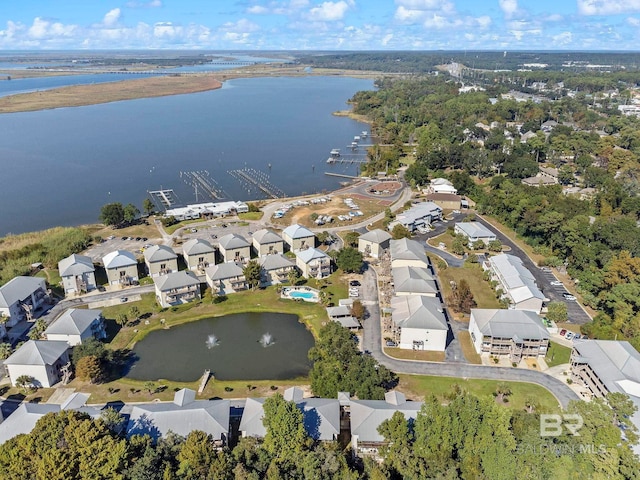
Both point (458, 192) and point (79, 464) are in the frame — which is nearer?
point (79, 464)

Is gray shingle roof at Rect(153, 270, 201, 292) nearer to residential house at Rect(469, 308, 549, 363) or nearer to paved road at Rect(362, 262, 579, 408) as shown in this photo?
paved road at Rect(362, 262, 579, 408)

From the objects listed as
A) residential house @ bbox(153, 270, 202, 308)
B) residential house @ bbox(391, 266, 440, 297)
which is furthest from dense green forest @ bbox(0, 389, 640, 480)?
residential house @ bbox(153, 270, 202, 308)

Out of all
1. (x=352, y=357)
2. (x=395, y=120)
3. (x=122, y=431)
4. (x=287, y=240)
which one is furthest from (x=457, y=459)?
(x=395, y=120)

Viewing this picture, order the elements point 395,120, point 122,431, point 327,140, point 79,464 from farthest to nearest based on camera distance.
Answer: point 395,120 → point 327,140 → point 122,431 → point 79,464

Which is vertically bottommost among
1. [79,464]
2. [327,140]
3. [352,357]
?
[327,140]

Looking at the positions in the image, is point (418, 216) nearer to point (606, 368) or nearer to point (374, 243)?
point (374, 243)

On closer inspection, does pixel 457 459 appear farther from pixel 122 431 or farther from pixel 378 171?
pixel 378 171

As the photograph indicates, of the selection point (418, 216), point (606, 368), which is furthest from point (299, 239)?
point (606, 368)
